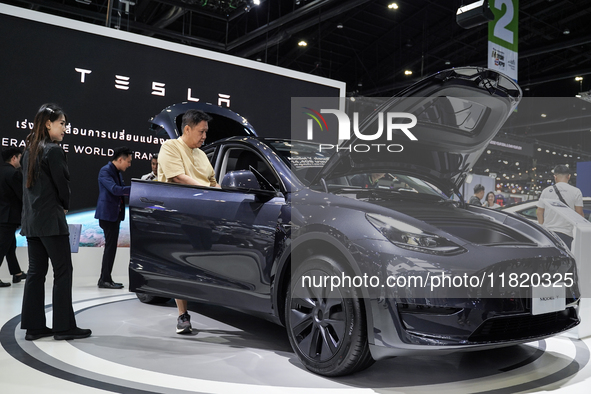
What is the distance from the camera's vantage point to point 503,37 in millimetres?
7465

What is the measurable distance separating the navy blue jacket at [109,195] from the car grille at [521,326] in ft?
14.4

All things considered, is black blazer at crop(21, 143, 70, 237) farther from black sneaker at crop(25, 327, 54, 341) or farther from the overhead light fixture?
the overhead light fixture

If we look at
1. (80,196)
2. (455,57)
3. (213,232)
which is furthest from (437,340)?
(455,57)

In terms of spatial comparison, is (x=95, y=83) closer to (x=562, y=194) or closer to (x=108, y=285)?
(x=108, y=285)

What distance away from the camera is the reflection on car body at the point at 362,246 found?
2.18 metres

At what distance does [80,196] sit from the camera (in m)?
6.26

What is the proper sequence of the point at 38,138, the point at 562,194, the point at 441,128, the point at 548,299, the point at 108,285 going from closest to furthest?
the point at 548,299
the point at 441,128
the point at 38,138
the point at 108,285
the point at 562,194

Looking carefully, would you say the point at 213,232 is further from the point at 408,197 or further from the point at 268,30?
the point at 268,30

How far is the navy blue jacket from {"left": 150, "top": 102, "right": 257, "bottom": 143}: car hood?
1.03m

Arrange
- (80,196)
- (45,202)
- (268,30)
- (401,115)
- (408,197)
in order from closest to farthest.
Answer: (401,115) < (408,197) < (45,202) < (80,196) < (268,30)

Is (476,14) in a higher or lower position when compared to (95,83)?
higher

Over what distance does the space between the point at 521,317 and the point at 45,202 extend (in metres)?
2.86

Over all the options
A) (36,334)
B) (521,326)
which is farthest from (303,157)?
(36,334)

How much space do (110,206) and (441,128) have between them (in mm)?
3961
